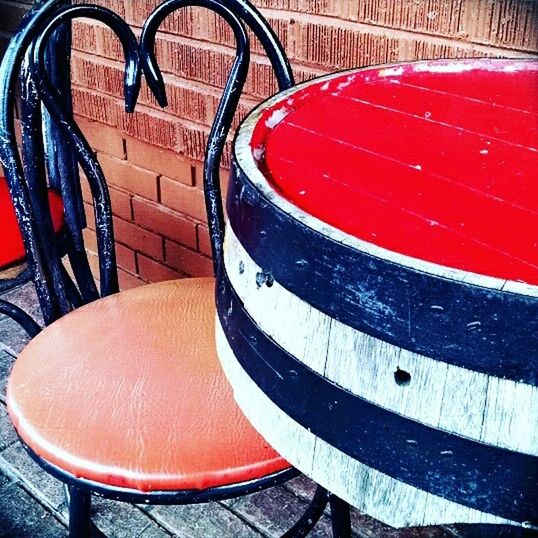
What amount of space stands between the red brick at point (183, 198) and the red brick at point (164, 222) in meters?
0.03

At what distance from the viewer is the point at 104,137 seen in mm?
2264

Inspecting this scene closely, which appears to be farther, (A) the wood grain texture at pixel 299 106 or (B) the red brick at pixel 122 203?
(B) the red brick at pixel 122 203

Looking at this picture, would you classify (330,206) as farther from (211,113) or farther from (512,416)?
(211,113)

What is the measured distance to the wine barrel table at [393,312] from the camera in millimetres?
583

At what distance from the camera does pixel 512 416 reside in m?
0.59

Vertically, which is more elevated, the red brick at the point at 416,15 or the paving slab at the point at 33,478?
the red brick at the point at 416,15

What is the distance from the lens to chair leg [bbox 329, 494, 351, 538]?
1294mm

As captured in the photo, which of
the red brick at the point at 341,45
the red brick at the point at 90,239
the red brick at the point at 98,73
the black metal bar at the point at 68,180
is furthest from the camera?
the red brick at the point at 90,239

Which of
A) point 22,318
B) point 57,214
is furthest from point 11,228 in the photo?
point 22,318

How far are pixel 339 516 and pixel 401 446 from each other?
0.72 metres

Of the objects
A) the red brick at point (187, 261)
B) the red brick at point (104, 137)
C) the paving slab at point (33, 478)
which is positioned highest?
the red brick at point (104, 137)

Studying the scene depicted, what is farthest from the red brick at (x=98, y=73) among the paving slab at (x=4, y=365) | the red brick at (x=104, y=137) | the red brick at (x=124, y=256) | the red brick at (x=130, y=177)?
the paving slab at (x=4, y=365)

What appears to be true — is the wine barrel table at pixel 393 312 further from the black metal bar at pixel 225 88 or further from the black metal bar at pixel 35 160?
the black metal bar at pixel 35 160

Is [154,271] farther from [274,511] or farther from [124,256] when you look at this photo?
[274,511]
